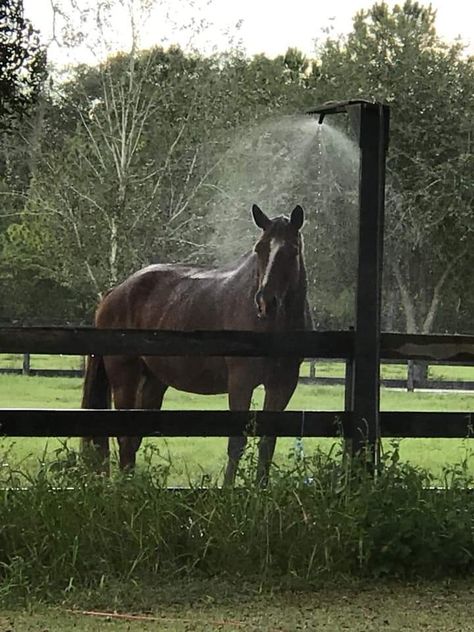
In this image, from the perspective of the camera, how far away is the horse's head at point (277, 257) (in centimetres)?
507

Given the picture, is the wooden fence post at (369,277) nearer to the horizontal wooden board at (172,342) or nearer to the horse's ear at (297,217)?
the horizontal wooden board at (172,342)

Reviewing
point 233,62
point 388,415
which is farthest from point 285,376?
point 233,62

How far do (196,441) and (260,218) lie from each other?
48.6 inches

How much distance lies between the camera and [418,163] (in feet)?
20.7

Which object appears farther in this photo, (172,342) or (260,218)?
(260,218)

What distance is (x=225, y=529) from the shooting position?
4.12 meters

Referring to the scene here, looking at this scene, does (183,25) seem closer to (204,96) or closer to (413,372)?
(204,96)

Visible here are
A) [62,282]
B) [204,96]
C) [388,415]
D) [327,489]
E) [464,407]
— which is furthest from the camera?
[464,407]

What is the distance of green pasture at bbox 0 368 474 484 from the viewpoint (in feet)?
15.3

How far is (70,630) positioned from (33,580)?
47cm

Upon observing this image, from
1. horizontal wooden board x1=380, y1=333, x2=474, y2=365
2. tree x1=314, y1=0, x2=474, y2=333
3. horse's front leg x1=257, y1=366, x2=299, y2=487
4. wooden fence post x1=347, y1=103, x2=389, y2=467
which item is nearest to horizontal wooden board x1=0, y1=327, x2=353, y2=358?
wooden fence post x1=347, y1=103, x2=389, y2=467

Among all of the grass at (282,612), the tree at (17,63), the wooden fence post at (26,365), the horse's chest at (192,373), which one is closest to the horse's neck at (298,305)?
the horse's chest at (192,373)

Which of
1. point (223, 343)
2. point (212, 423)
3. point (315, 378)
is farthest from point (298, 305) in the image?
point (212, 423)

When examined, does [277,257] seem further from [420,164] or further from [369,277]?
[420,164]
